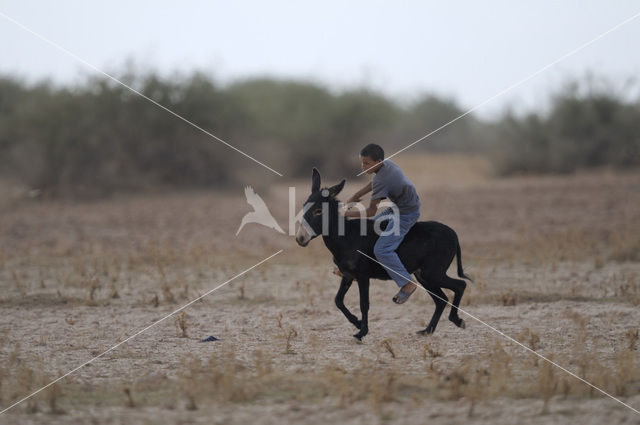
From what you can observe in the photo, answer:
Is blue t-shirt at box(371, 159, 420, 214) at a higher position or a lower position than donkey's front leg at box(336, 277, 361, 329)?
higher

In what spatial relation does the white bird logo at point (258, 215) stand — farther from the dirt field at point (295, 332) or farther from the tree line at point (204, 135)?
the tree line at point (204, 135)

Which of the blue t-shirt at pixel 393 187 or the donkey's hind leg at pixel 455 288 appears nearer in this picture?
the blue t-shirt at pixel 393 187

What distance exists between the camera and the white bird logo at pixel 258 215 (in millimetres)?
18308

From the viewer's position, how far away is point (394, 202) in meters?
7.41

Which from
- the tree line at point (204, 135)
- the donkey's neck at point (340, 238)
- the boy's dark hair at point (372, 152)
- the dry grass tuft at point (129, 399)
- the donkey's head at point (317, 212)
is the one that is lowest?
the dry grass tuft at point (129, 399)

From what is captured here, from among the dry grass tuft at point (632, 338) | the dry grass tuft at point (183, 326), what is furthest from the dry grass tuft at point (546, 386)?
the dry grass tuft at point (183, 326)

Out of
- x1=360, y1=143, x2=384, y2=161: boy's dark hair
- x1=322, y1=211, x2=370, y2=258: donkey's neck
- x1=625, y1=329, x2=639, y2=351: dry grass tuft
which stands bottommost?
x1=625, y1=329, x2=639, y2=351: dry grass tuft

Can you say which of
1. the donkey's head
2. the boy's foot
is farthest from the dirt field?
the donkey's head

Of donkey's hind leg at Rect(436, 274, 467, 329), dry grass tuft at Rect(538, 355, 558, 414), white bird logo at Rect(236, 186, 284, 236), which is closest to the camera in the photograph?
dry grass tuft at Rect(538, 355, 558, 414)

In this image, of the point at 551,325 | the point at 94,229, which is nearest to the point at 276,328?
the point at 551,325

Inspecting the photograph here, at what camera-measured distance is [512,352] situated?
688 cm

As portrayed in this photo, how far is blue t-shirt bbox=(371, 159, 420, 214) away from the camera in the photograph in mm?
7238

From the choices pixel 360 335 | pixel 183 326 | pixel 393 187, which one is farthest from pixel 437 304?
pixel 183 326

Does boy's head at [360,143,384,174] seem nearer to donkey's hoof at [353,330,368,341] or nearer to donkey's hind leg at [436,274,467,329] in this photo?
donkey's hind leg at [436,274,467,329]
